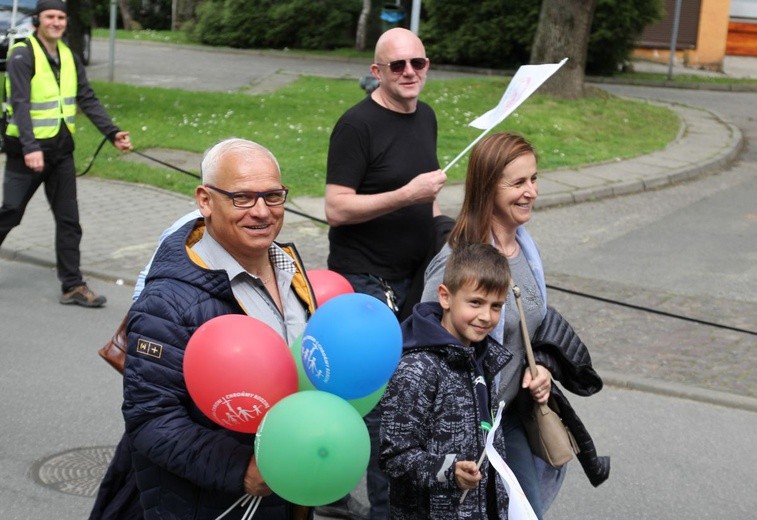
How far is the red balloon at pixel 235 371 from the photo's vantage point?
2.83 m

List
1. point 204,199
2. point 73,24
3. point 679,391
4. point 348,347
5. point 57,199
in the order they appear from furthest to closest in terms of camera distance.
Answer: point 73,24, point 57,199, point 679,391, point 204,199, point 348,347

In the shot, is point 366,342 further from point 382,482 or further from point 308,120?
point 308,120

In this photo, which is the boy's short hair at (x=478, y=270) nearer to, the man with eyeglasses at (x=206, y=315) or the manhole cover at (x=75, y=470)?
the man with eyeglasses at (x=206, y=315)

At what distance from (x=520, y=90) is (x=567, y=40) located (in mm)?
14629

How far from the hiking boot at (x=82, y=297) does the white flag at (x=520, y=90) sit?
4.69 metres

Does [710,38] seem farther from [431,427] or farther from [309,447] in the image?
[309,447]

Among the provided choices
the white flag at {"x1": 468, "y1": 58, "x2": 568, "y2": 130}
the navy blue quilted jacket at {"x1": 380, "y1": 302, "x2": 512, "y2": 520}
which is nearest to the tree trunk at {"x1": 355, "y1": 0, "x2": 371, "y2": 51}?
the white flag at {"x1": 468, "y1": 58, "x2": 568, "y2": 130}

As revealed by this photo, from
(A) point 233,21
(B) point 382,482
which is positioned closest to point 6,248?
(B) point 382,482

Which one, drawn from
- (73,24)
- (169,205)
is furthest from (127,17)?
(169,205)

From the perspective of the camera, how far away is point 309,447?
108 inches

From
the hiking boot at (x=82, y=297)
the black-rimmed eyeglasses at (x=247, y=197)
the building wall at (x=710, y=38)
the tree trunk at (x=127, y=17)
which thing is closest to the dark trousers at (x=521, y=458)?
the black-rimmed eyeglasses at (x=247, y=197)

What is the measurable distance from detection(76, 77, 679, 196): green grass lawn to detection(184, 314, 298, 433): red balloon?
374 inches

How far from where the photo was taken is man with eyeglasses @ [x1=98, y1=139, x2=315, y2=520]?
9.71 ft

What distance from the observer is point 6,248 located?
32.9ft
